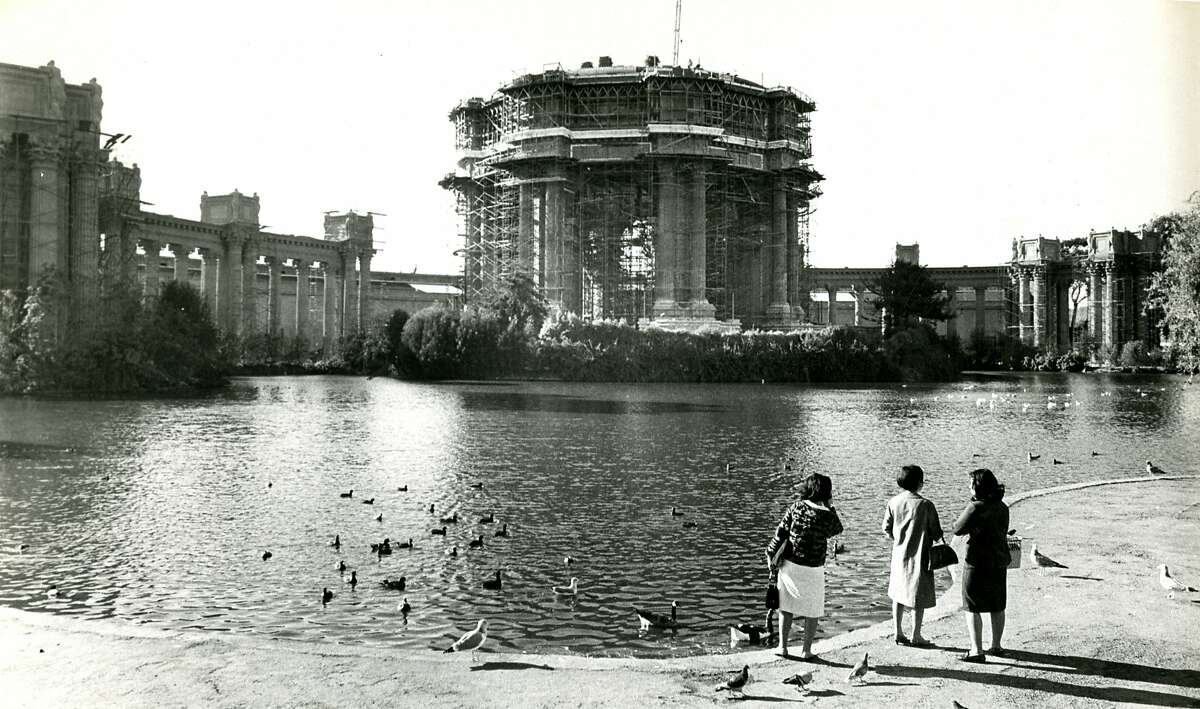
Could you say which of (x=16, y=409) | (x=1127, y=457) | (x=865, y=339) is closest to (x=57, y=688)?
(x=1127, y=457)

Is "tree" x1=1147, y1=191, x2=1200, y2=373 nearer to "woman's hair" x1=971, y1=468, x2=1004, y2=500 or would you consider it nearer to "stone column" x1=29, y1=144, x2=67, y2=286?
"woman's hair" x1=971, y1=468, x2=1004, y2=500

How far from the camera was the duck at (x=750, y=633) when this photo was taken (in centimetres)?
1134

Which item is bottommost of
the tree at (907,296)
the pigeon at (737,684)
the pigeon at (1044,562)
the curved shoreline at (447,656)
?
the curved shoreline at (447,656)

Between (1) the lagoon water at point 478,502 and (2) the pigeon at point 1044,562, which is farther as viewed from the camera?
(2) the pigeon at point 1044,562

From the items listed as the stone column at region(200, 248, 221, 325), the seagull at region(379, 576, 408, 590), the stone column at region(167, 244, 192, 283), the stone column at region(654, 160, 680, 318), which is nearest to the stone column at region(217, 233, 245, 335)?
the stone column at region(200, 248, 221, 325)

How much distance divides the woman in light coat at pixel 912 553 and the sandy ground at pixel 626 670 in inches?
14.1

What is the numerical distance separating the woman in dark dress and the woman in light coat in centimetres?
36

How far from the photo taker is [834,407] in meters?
52.6

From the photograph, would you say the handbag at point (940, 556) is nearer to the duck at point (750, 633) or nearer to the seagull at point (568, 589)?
the duck at point (750, 633)

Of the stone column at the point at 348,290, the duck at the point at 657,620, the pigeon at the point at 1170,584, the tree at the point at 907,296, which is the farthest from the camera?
the stone column at the point at 348,290

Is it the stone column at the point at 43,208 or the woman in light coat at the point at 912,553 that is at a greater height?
the stone column at the point at 43,208

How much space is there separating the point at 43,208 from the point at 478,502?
1958 inches

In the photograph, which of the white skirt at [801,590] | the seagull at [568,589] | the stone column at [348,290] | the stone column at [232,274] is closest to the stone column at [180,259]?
the stone column at [232,274]

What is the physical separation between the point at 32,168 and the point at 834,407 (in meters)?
47.2
